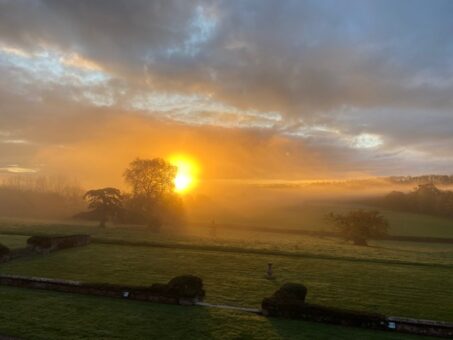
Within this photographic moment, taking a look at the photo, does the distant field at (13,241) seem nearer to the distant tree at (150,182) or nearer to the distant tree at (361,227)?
the distant tree at (150,182)

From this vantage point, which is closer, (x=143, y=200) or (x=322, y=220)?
(x=143, y=200)

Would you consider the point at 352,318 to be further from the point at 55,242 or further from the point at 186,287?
the point at 55,242

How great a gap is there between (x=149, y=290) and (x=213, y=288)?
4.47 meters

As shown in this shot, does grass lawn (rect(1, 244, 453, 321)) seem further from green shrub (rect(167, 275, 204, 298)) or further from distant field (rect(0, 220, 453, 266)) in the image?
distant field (rect(0, 220, 453, 266))

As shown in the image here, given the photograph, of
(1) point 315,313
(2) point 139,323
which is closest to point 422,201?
(1) point 315,313

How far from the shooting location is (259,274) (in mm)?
24703

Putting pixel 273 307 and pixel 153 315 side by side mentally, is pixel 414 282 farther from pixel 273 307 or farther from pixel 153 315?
pixel 153 315

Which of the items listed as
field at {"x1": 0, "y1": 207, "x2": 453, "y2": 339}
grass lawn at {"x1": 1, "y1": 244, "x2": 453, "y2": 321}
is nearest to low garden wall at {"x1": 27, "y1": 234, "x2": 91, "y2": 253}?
field at {"x1": 0, "y1": 207, "x2": 453, "y2": 339}

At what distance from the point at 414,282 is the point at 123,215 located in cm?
4677

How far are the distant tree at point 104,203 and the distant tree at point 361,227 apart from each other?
35.2m

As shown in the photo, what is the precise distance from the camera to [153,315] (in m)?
15.2

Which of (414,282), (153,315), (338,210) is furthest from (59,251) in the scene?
(338,210)

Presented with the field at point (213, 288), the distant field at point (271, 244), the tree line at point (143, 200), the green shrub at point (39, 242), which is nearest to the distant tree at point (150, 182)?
the tree line at point (143, 200)

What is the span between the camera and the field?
13.9 meters
